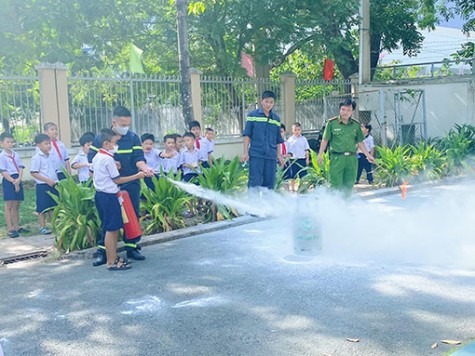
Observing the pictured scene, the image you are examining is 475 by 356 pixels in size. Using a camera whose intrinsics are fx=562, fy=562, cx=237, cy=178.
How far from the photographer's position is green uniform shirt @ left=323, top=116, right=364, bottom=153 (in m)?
8.51

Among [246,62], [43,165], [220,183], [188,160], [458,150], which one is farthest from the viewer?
[246,62]

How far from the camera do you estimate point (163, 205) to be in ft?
27.4

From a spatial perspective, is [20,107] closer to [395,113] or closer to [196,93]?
[196,93]

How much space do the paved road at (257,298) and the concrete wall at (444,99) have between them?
11.8 meters

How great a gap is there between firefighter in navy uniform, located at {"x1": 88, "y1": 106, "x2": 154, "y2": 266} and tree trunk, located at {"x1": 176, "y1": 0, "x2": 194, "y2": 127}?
4466mm

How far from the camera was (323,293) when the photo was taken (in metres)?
5.23

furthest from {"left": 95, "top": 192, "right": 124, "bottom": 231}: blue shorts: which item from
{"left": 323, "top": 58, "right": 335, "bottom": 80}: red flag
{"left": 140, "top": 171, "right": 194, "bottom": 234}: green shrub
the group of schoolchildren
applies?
{"left": 323, "top": 58, "right": 335, "bottom": 80}: red flag

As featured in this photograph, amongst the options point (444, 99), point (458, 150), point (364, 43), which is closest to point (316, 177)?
point (458, 150)

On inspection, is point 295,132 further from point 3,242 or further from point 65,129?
point 3,242

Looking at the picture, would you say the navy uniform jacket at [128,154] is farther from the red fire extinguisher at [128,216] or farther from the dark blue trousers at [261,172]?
the dark blue trousers at [261,172]

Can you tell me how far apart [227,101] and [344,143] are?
338 inches

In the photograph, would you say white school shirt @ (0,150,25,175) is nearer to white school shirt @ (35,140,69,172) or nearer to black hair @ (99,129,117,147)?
white school shirt @ (35,140,69,172)

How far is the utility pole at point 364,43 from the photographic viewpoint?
1775 centimetres

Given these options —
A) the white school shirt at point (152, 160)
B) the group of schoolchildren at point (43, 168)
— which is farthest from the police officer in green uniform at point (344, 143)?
the white school shirt at point (152, 160)
